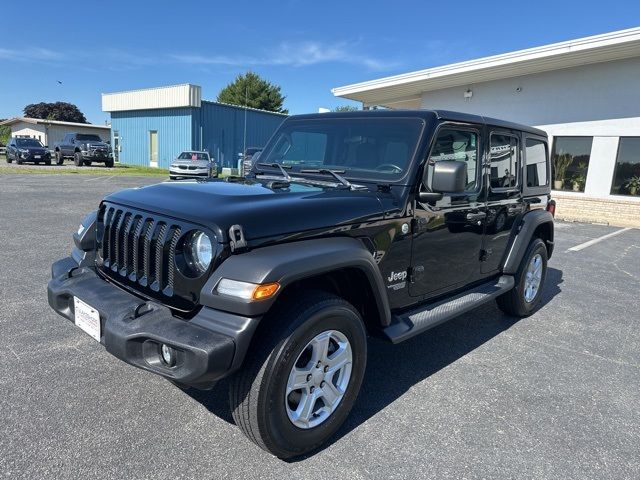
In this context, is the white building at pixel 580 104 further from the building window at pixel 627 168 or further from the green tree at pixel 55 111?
the green tree at pixel 55 111

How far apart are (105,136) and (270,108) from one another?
1990 centimetres

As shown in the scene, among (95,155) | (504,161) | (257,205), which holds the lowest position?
(95,155)

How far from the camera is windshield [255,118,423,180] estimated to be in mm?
3217

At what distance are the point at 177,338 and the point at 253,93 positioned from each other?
53.6m

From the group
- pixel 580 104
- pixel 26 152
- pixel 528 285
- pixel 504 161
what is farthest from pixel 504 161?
pixel 26 152

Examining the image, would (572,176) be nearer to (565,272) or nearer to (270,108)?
(565,272)

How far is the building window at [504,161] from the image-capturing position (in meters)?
3.97

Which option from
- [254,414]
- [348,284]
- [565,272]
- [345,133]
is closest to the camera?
[254,414]

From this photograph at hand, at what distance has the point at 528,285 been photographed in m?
4.84

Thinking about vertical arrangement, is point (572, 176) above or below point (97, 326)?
above

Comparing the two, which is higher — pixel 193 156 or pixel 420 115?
pixel 420 115

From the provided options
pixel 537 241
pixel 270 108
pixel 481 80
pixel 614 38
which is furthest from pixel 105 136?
pixel 537 241

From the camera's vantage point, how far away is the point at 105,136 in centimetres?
5400

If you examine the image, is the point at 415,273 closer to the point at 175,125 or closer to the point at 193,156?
the point at 193,156
